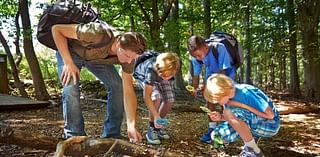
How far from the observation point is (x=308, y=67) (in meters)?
9.30

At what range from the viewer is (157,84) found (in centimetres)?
372

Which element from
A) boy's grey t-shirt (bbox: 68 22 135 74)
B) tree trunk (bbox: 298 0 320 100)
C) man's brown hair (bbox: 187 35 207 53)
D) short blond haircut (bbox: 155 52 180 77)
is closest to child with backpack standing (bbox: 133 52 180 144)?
short blond haircut (bbox: 155 52 180 77)

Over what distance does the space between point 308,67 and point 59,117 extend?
21.0ft

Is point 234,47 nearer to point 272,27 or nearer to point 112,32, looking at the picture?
point 112,32

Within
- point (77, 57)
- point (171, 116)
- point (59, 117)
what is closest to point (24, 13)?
point (59, 117)

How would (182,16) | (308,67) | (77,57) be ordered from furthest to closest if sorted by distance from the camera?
1. (182,16)
2. (308,67)
3. (77,57)

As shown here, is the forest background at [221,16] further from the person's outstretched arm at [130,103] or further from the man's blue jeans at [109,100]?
the person's outstretched arm at [130,103]

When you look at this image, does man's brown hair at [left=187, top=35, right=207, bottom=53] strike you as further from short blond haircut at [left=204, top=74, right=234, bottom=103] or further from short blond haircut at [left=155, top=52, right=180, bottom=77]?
short blond haircut at [left=204, top=74, right=234, bottom=103]

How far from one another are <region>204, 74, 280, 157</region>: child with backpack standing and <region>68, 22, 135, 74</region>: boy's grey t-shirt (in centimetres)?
68

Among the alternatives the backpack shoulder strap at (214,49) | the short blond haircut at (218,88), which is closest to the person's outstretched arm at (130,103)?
the short blond haircut at (218,88)

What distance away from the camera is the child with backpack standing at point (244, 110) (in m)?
2.86

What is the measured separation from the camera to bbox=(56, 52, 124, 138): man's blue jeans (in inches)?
106

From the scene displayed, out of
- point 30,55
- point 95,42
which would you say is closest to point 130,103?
point 95,42

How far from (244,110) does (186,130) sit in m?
1.58
